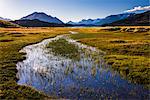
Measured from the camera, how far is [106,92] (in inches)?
974

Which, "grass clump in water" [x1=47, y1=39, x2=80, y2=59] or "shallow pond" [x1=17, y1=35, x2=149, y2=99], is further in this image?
"grass clump in water" [x1=47, y1=39, x2=80, y2=59]

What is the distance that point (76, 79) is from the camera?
30.1m

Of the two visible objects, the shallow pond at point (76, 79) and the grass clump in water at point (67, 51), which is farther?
the grass clump in water at point (67, 51)

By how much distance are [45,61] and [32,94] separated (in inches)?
768

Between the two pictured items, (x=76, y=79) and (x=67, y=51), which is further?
(x=67, y=51)

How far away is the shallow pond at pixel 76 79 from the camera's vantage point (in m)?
24.5

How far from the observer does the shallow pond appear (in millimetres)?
24516

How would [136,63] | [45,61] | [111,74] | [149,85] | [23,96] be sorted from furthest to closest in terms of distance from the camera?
[45,61] → [136,63] → [111,74] → [149,85] → [23,96]

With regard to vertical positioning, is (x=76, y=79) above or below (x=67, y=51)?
above

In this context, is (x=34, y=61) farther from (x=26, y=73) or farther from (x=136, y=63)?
(x=136, y=63)

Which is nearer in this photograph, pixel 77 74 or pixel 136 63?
pixel 77 74

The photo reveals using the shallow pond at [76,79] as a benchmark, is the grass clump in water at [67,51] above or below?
below

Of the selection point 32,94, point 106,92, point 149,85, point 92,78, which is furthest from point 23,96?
point 149,85

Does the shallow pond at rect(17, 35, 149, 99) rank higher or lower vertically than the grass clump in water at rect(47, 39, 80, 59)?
higher
